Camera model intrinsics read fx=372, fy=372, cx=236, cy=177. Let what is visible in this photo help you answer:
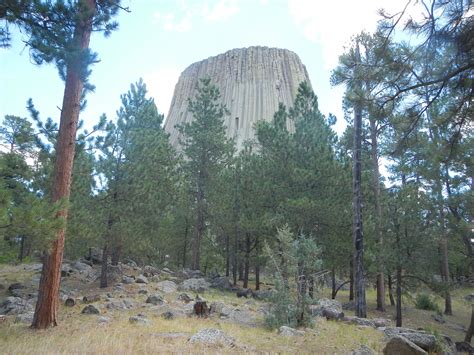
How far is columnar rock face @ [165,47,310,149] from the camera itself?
5962 cm

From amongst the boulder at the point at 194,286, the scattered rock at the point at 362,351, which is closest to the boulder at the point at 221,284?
the boulder at the point at 194,286

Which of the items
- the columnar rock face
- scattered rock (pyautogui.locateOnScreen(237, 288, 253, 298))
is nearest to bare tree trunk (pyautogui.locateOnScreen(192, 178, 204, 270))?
scattered rock (pyautogui.locateOnScreen(237, 288, 253, 298))

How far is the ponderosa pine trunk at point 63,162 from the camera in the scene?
719 cm

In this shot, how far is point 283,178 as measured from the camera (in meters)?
17.3

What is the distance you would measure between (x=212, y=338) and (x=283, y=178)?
37.1 feet

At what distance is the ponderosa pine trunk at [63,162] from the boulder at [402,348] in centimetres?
641

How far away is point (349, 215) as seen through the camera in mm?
16188

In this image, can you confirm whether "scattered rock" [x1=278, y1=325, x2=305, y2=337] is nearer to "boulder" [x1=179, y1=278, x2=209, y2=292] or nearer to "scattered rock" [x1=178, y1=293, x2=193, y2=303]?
"scattered rock" [x1=178, y1=293, x2=193, y2=303]

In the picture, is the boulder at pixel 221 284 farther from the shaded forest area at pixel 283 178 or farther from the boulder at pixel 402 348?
the boulder at pixel 402 348

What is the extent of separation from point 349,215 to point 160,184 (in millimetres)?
10189

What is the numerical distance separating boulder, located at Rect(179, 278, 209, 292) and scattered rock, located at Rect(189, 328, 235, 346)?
10.5 m

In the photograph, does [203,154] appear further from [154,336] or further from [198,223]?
[154,336]

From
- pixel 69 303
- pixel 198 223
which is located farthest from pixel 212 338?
pixel 198 223

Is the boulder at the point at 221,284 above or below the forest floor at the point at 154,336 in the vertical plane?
below
